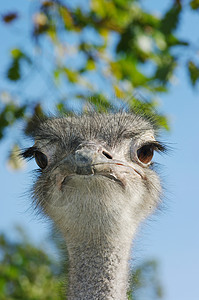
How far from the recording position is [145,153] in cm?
348

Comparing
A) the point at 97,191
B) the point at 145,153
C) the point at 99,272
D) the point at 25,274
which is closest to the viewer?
the point at 97,191

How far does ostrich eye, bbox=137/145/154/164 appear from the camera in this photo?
342cm

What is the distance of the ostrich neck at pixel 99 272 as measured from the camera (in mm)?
3135

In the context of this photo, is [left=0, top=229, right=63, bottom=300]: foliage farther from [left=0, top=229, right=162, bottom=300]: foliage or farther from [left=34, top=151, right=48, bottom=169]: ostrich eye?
[left=34, top=151, right=48, bottom=169]: ostrich eye

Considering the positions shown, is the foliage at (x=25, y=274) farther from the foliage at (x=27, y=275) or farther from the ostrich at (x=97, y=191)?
the ostrich at (x=97, y=191)

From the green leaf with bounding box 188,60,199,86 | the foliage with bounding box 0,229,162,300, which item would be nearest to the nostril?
the green leaf with bounding box 188,60,199,86

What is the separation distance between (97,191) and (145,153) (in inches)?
22.3

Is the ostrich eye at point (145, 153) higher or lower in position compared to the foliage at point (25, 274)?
lower

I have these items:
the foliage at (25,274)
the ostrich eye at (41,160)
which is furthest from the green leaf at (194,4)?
the foliage at (25,274)

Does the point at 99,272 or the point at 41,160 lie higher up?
the point at 41,160

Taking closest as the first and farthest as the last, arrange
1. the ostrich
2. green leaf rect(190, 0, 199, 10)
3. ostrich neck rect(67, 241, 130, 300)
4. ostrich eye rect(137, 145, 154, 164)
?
the ostrich < ostrich neck rect(67, 241, 130, 300) < ostrich eye rect(137, 145, 154, 164) < green leaf rect(190, 0, 199, 10)

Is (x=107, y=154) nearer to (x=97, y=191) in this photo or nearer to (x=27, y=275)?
(x=97, y=191)

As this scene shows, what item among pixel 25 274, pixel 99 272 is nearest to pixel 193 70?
pixel 99 272

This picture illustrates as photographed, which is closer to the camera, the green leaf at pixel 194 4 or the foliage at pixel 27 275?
the green leaf at pixel 194 4
